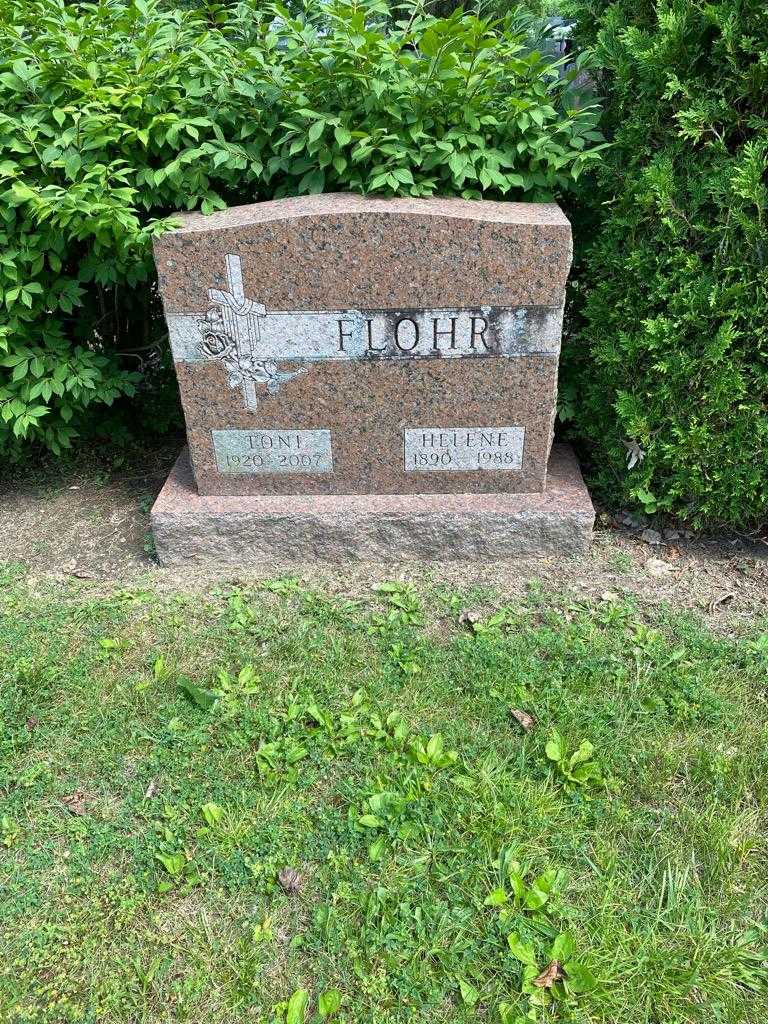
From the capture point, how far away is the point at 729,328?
2.82 meters

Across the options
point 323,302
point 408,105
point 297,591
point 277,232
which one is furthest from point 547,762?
point 408,105

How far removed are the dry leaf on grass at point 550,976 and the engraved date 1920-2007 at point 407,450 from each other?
180cm

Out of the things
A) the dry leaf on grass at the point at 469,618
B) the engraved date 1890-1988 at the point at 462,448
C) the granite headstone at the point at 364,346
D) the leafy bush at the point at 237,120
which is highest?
the leafy bush at the point at 237,120

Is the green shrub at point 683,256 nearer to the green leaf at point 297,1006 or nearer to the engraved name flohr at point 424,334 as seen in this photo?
the engraved name flohr at point 424,334

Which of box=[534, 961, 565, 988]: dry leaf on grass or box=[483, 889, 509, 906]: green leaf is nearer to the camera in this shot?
box=[534, 961, 565, 988]: dry leaf on grass

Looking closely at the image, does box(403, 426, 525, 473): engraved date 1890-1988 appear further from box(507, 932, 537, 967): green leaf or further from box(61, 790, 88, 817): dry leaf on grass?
box(507, 932, 537, 967): green leaf

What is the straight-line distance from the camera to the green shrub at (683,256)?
2697 millimetres

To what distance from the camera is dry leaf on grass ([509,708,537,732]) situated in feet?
8.22

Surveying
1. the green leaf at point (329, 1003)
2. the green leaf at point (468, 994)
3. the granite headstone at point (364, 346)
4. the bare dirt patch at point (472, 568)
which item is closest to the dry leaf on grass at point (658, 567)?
the bare dirt patch at point (472, 568)

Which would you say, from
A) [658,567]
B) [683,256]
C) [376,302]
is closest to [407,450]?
[376,302]

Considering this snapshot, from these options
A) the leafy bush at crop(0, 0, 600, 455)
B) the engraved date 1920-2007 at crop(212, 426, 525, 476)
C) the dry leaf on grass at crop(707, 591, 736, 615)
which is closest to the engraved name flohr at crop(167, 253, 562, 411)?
the engraved date 1920-2007 at crop(212, 426, 525, 476)

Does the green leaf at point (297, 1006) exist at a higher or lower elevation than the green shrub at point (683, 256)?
lower

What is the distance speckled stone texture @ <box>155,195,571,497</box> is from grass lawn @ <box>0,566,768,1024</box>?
577 millimetres

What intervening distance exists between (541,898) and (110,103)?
9.36 feet
